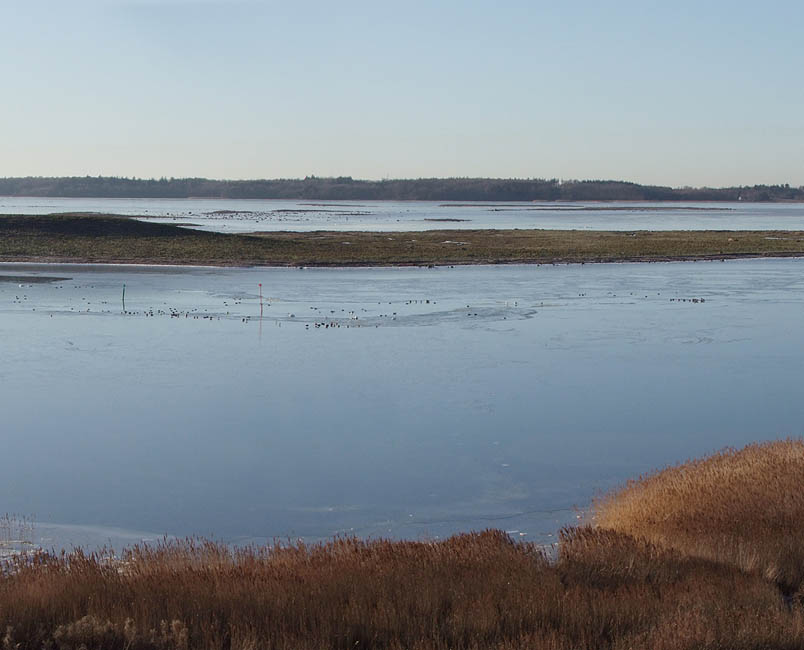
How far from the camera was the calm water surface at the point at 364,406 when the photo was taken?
10.0 m

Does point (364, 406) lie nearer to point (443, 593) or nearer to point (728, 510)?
point (728, 510)

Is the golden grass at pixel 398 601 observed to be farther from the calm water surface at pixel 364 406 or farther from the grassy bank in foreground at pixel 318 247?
the grassy bank in foreground at pixel 318 247

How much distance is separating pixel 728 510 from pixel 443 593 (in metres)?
3.27

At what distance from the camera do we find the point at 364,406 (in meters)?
14.6

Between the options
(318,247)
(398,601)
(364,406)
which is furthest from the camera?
(318,247)

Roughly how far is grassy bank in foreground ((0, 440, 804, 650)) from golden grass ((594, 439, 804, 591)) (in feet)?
0.08

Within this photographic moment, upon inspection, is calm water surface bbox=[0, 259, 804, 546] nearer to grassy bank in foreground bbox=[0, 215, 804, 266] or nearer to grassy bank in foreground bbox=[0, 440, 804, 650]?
grassy bank in foreground bbox=[0, 440, 804, 650]

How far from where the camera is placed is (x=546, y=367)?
17750 mm

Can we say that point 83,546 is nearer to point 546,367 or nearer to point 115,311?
point 546,367

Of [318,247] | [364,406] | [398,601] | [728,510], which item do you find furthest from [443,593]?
[318,247]

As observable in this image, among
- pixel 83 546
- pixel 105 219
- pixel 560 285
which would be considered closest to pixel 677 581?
pixel 83 546

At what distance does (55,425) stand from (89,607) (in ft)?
24.9

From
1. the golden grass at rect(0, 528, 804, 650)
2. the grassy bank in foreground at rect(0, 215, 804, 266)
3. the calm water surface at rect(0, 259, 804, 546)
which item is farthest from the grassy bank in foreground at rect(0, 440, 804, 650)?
the grassy bank in foreground at rect(0, 215, 804, 266)

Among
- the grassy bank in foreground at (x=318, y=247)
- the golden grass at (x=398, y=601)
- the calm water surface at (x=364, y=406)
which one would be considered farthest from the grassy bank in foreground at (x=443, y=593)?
the grassy bank in foreground at (x=318, y=247)
